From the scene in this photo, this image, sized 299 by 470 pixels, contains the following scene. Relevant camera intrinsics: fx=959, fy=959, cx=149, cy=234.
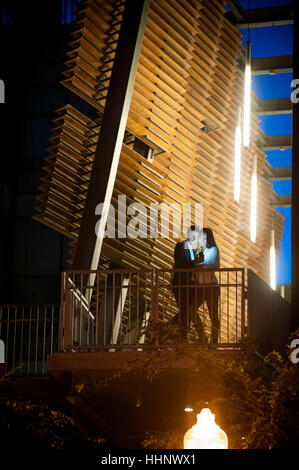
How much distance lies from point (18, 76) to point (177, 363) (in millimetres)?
16039

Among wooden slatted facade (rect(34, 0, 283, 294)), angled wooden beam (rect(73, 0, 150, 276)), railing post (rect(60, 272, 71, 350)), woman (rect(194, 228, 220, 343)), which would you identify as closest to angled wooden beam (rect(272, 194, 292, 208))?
wooden slatted facade (rect(34, 0, 283, 294))

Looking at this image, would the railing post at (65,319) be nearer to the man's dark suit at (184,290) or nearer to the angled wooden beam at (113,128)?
the man's dark suit at (184,290)

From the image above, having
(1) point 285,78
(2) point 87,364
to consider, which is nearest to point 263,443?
(2) point 87,364

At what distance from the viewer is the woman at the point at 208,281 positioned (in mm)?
12148

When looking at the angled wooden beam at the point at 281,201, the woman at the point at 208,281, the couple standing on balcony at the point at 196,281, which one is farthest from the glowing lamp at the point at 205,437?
the angled wooden beam at the point at 281,201

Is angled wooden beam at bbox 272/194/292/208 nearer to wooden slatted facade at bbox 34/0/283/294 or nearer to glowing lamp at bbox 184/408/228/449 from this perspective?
wooden slatted facade at bbox 34/0/283/294

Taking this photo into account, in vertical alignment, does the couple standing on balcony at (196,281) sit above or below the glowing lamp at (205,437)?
above

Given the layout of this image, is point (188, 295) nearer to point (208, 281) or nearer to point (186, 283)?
point (186, 283)

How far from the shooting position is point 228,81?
756 inches

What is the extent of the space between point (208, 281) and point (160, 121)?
5.46 metres

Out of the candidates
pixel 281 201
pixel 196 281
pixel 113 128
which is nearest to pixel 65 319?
pixel 196 281

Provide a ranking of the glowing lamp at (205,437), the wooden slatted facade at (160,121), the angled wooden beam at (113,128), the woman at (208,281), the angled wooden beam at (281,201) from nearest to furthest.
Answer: the glowing lamp at (205,437)
the woman at (208,281)
the angled wooden beam at (113,128)
the wooden slatted facade at (160,121)
the angled wooden beam at (281,201)
